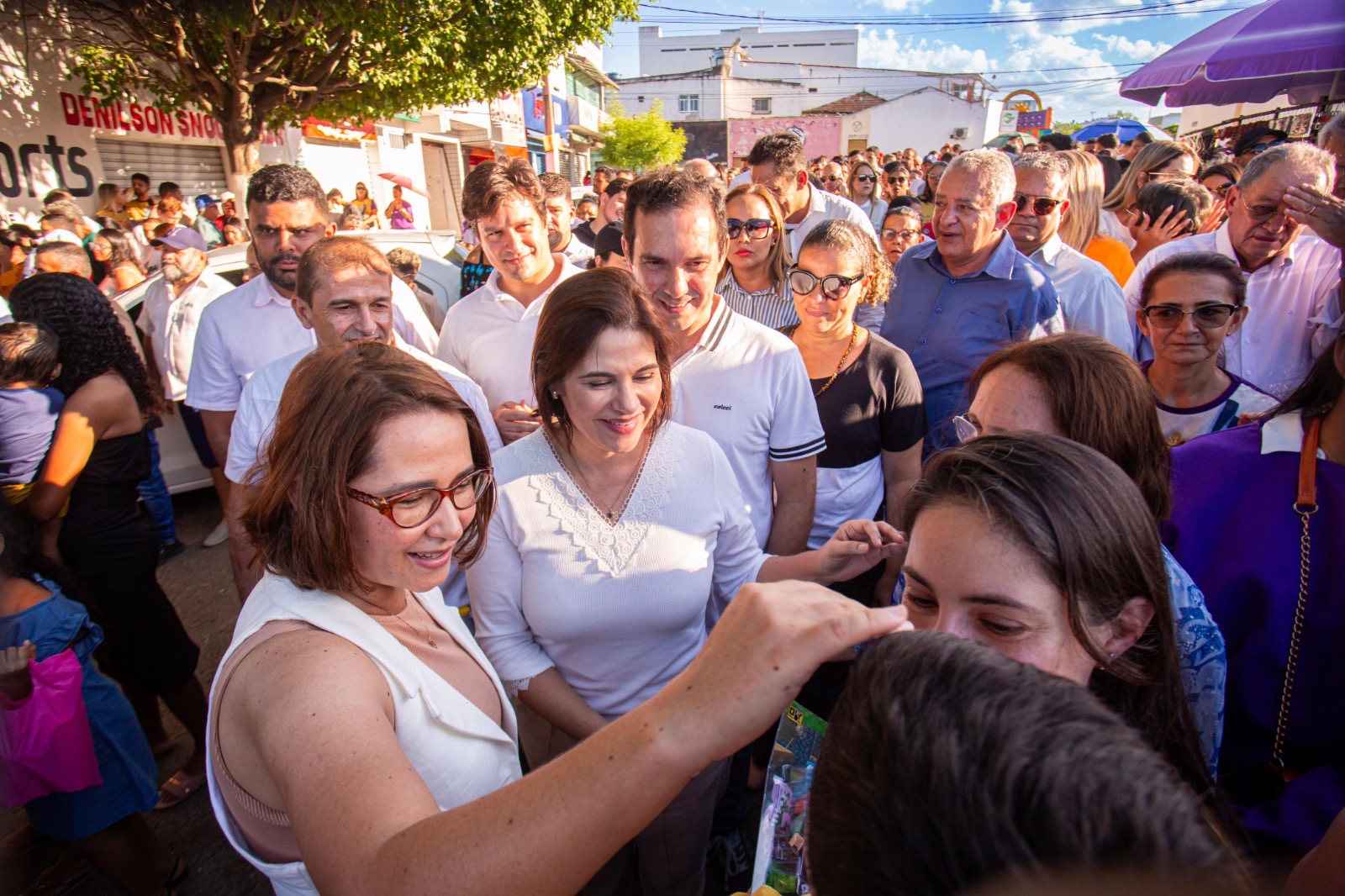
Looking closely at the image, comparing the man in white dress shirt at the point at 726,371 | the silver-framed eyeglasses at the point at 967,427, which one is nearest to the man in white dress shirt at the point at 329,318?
the man in white dress shirt at the point at 726,371

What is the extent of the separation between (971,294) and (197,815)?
4.06 metres

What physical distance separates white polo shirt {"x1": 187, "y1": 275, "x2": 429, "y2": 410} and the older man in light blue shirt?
100 inches

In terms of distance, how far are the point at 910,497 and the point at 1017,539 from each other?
0.28 m

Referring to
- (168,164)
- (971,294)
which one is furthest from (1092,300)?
(168,164)

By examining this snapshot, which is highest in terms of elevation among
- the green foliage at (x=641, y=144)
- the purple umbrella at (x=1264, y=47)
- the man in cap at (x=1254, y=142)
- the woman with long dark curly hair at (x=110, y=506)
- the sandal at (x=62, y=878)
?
the green foliage at (x=641, y=144)

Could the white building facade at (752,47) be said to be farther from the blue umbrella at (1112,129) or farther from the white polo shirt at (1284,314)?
the white polo shirt at (1284,314)

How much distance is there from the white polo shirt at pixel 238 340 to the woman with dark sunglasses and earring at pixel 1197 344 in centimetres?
311

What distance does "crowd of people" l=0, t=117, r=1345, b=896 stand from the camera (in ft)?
2.52

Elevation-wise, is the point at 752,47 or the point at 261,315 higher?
the point at 752,47

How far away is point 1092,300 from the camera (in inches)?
133

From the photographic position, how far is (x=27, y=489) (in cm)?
262

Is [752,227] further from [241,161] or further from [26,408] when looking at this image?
[241,161]

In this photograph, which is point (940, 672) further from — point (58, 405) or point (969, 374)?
point (58, 405)

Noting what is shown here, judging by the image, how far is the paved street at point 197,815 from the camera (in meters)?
2.49
